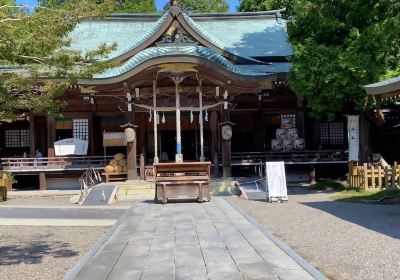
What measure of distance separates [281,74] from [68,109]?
998 centimetres

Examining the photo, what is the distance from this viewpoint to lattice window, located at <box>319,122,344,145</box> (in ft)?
77.3

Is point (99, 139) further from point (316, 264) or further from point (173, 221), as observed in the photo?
point (316, 264)

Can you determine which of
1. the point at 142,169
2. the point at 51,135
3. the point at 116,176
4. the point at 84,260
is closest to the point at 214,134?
the point at 142,169

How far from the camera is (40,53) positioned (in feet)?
22.8

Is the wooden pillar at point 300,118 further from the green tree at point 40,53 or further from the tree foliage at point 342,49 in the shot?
the green tree at point 40,53

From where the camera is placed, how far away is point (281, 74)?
20.5m

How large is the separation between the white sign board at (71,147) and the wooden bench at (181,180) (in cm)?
749

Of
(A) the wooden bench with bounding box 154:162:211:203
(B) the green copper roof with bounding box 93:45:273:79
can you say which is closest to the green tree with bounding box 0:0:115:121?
(A) the wooden bench with bounding box 154:162:211:203

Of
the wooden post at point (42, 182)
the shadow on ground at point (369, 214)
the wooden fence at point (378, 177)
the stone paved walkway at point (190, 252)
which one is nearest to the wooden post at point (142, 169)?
the wooden post at point (42, 182)

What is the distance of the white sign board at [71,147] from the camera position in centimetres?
2205

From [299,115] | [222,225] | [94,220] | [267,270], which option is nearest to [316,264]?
[267,270]

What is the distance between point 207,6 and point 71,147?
3193cm

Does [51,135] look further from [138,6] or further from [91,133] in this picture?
[138,6]

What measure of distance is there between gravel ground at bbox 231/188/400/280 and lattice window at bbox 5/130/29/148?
13393 mm
